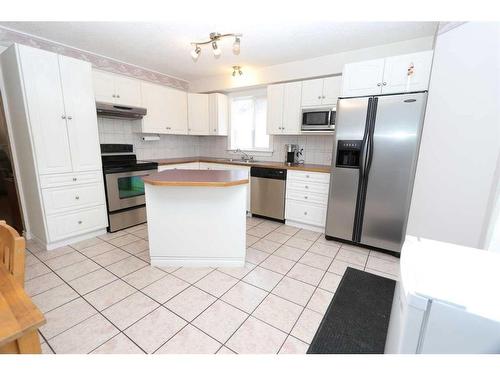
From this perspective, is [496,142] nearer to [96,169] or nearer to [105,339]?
[105,339]

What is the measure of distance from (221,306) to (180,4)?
1.80 meters

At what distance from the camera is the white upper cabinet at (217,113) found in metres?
4.16

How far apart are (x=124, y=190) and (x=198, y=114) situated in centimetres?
197

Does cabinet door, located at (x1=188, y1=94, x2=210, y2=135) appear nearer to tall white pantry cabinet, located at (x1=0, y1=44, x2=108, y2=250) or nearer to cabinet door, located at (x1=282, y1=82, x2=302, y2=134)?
cabinet door, located at (x1=282, y1=82, x2=302, y2=134)

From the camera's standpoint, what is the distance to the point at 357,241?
2.69 m

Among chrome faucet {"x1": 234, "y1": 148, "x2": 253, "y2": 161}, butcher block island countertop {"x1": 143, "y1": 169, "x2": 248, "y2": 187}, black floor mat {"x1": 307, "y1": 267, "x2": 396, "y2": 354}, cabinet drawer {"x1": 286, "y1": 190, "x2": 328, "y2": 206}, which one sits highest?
chrome faucet {"x1": 234, "y1": 148, "x2": 253, "y2": 161}

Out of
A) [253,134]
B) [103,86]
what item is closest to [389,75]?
[253,134]

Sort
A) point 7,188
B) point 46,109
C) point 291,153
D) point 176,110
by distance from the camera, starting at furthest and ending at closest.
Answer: point 176,110
point 291,153
point 7,188
point 46,109

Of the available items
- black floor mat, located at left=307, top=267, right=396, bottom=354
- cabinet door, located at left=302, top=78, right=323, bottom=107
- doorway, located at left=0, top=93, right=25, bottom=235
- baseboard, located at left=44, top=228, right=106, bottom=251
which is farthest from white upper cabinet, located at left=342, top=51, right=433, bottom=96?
doorway, located at left=0, top=93, right=25, bottom=235

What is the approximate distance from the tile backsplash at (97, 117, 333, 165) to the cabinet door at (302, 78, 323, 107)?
1.81 feet

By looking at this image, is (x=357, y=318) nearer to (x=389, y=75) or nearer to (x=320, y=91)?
(x=389, y=75)

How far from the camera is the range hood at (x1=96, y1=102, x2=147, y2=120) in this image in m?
2.88

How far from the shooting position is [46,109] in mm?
2316

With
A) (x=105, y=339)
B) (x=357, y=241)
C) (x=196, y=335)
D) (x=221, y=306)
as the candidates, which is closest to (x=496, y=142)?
(x=357, y=241)
